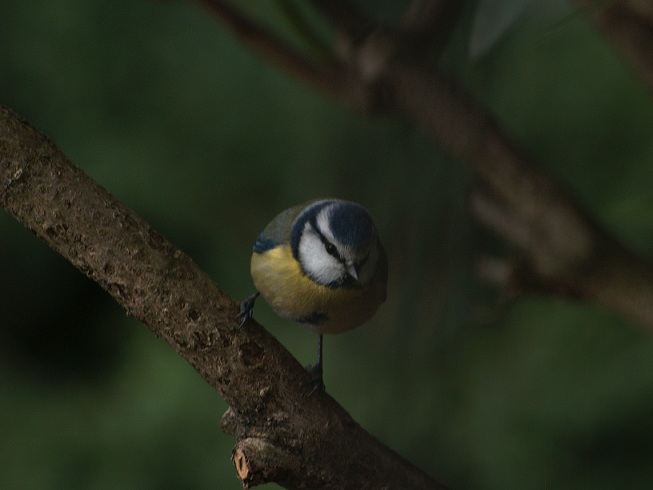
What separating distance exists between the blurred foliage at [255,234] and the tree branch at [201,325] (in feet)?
0.16

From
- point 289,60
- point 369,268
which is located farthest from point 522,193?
point 289,60

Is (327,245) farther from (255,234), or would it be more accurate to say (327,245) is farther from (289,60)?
(255,234)

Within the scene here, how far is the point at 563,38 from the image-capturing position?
186 centimetres

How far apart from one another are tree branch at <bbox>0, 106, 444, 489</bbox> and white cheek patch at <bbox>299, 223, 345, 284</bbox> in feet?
0.74

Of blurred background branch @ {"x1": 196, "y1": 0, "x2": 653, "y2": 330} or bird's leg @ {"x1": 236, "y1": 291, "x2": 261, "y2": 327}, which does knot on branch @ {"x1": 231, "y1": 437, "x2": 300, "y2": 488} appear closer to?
bird's leg @ {"x1": 236, "y1": 291, "x2": 261, "y2": 327}

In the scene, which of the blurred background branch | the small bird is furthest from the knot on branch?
the blurred background branch

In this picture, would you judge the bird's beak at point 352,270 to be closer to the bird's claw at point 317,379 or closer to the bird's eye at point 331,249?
the bird's eye at point 331,249

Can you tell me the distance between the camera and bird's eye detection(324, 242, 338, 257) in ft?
3.14

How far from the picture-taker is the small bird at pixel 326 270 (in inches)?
37.1

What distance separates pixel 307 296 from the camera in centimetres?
97

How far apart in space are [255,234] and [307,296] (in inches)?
46.6

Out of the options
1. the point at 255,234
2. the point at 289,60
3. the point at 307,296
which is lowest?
the point at 255,234

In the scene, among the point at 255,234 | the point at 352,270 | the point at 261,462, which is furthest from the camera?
the point at 255,234

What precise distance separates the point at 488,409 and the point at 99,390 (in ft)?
3.59
